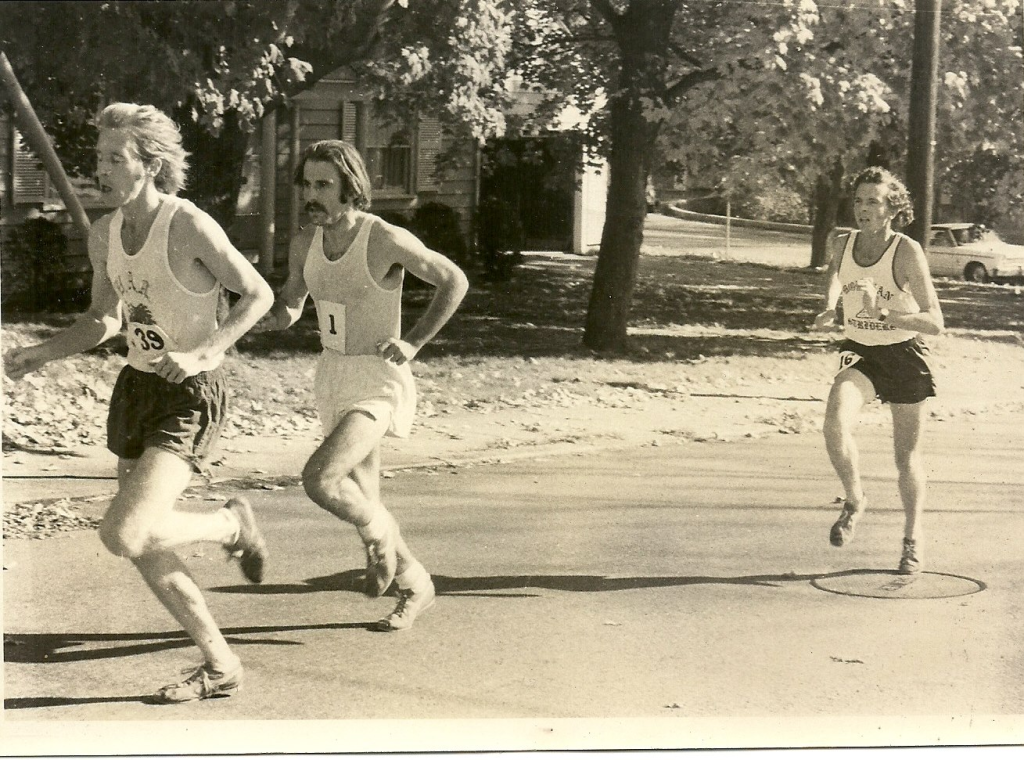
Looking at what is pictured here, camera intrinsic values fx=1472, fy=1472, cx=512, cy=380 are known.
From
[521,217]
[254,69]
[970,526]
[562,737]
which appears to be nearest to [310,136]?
[254,69]

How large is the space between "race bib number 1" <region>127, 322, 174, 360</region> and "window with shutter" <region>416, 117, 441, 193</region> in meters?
2.17

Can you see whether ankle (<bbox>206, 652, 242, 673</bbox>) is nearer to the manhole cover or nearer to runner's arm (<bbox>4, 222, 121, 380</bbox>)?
runner's arm (<bbox>4, 222, 121, 380</bbox>)

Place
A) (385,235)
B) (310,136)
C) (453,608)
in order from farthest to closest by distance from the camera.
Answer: (310,136), (453,608), (385,235)

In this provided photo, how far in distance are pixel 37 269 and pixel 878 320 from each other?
149 inches

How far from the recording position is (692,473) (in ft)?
25.7

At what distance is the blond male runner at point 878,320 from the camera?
20.8 ft

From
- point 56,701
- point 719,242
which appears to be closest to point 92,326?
point 56,701

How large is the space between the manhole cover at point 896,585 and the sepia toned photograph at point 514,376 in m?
0.03

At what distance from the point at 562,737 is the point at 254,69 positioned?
3.49 m

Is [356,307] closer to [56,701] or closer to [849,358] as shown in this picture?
[56,701]

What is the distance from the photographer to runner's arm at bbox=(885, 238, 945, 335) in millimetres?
6203

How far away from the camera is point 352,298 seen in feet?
17.7

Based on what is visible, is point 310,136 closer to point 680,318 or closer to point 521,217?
point 521,217

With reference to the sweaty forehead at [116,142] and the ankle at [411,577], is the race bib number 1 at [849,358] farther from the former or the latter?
the sweaty forehead at [116,142]
